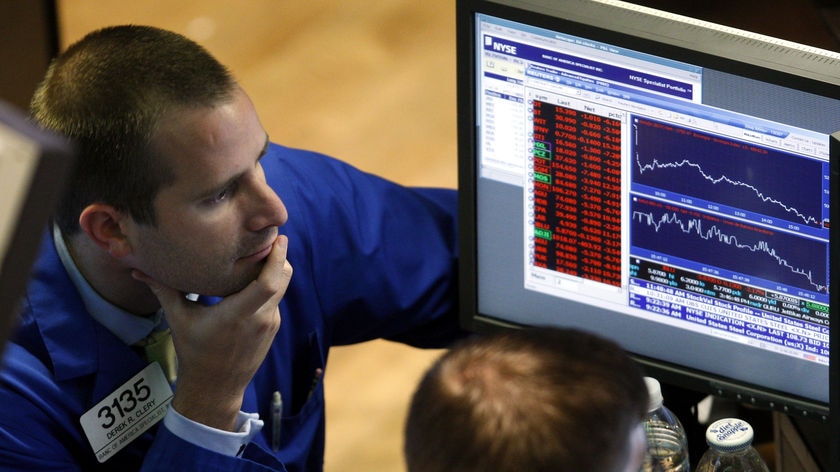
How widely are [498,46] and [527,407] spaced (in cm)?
66

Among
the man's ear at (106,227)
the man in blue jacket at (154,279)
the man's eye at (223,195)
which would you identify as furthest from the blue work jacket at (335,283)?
the man's eye at (223,195)

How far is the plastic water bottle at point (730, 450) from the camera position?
1558 millimetres

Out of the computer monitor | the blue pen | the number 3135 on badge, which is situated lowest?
the blue pen

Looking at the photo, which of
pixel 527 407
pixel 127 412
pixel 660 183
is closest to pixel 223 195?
pixel 127 412

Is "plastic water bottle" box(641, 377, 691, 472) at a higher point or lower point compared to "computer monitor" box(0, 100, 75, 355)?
lower

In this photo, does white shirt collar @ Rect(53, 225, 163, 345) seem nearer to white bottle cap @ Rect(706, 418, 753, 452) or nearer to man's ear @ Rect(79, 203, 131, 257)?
man's ear @ Rect(79, 203, 131, 257)

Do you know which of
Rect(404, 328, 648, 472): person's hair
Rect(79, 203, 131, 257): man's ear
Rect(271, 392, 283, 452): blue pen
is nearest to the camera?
Rect(404, 328, 648, 472): person's hair

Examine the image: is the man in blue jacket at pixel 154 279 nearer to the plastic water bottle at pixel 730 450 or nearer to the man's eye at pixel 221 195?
the man's eye at pixel 221 195

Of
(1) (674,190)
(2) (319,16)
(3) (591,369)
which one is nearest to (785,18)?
(1) (674,190)

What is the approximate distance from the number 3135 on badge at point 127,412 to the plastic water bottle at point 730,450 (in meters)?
0.72

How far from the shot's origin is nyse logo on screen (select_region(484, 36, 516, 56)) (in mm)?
1653

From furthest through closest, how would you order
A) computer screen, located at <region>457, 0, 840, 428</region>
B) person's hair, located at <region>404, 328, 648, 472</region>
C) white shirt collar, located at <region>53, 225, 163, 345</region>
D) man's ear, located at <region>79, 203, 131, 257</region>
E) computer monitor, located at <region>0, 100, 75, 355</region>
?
white shirt collar, located at <region>53, 225, 163, 345</region>
man's ear, located at <region>79, 203, 131, 257</region>
computer screen, located at <region>457, 0, 840, 428</region>
person's hair, located at <region>404, 328, 648, 472</region>
computer monitor, located at <region>0, 100, 75, 355</region>

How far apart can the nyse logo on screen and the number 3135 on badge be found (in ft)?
2.03

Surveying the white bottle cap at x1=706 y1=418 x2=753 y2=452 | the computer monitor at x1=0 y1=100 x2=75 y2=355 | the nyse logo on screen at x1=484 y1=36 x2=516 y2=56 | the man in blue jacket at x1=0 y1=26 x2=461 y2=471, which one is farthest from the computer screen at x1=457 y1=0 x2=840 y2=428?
the computer monitor at x1=0 y1=100 x2=75 y2=355
